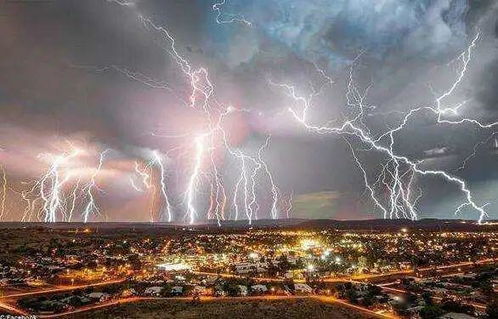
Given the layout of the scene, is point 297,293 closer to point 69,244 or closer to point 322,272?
point 322,272

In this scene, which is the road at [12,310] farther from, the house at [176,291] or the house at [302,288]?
the house at [302,288]

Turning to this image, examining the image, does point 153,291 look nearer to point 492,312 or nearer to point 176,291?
point 176,291

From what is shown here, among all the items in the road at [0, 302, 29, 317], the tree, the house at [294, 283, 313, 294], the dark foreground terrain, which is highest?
the tree

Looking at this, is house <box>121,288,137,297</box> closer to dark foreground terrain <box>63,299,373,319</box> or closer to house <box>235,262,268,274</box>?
dark foreground terrain <box>63,299,373,319</box>

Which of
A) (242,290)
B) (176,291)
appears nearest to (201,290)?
(176,291)

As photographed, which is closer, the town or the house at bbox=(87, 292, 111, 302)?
the town

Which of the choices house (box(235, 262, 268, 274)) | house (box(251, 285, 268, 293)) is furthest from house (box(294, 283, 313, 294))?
house (box(235, 262, 268, 274))

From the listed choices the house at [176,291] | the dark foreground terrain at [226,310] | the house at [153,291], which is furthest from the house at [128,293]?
the dark foreground terrain at [226,310]

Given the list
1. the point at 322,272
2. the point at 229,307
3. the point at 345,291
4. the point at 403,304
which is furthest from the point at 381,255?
the point at 229,307

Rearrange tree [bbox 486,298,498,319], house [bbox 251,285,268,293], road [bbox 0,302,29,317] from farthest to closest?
house [bbox 251,285,268,293] → road [bbox 0,302,29,317] → tree [bbox 486,298,498,319]
